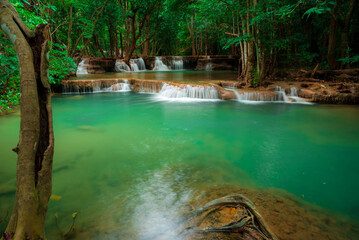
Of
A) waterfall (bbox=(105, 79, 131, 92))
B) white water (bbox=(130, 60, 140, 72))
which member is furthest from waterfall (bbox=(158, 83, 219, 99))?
white water (bbox=(130, 60, 140, 72))

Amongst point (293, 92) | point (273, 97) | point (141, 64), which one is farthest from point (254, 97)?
point (141, 64)

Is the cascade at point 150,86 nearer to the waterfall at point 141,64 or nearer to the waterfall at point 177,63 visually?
the waterfall at point 141,64

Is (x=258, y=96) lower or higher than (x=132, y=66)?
lower

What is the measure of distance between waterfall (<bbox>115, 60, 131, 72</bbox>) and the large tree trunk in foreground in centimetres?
1918

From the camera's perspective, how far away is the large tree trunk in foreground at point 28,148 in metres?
1.73

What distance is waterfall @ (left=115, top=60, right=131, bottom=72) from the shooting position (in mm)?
20289

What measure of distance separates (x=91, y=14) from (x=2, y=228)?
15630 millimetres

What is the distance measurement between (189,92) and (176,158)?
22.4ft

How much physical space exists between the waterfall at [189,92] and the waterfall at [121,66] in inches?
376

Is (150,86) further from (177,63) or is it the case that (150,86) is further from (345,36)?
(177,63)

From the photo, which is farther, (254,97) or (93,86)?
(93,86)

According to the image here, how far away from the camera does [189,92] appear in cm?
1155

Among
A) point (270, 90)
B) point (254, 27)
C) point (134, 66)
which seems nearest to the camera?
point (254, 27)

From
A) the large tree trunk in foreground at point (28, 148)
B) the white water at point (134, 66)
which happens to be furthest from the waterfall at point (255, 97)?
the white water at point (134, 66)
